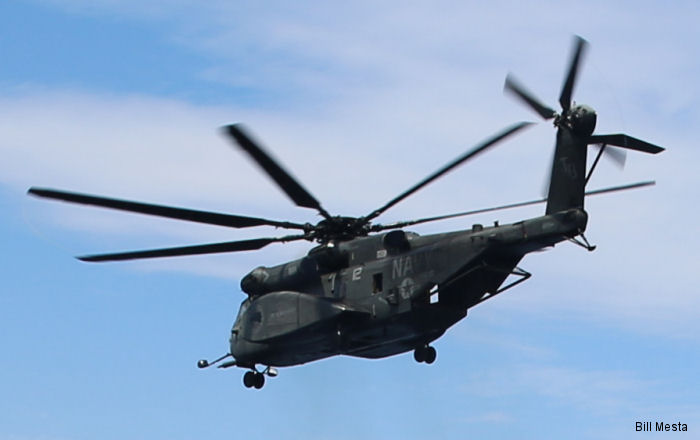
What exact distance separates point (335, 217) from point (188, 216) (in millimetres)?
5209

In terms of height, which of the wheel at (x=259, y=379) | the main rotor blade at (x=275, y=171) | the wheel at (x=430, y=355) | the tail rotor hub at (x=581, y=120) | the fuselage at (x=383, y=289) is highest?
the tail rotor hub at (x=581, y=120)

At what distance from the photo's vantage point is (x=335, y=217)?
4781 cm

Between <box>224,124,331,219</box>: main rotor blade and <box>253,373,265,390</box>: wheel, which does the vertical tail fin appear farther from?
<box>253,373,265,390</box>: wheel

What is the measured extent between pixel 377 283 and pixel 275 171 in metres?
5.54

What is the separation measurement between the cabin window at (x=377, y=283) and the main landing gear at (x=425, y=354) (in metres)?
2.53

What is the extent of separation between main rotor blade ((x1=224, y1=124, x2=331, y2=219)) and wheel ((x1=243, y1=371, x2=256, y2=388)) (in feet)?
21.3

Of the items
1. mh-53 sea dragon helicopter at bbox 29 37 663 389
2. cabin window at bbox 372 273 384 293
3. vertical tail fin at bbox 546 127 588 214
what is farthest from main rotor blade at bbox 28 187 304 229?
vertical tail fin at bbox 546 127 588 214

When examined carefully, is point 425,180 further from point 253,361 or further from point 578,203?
point 253,361

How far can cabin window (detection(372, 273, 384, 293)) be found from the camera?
152ft

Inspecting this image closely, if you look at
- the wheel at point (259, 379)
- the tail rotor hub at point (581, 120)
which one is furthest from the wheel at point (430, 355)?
the tail rotor hub at point (581, 120)

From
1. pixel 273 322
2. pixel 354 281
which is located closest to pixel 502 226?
pixel 354 281

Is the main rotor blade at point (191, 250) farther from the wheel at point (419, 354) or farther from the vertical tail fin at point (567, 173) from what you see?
the vertical tail fin at point (567, 173)

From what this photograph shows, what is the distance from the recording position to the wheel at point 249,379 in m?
50.2

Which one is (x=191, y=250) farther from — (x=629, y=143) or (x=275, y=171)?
(x=629, y=143)
